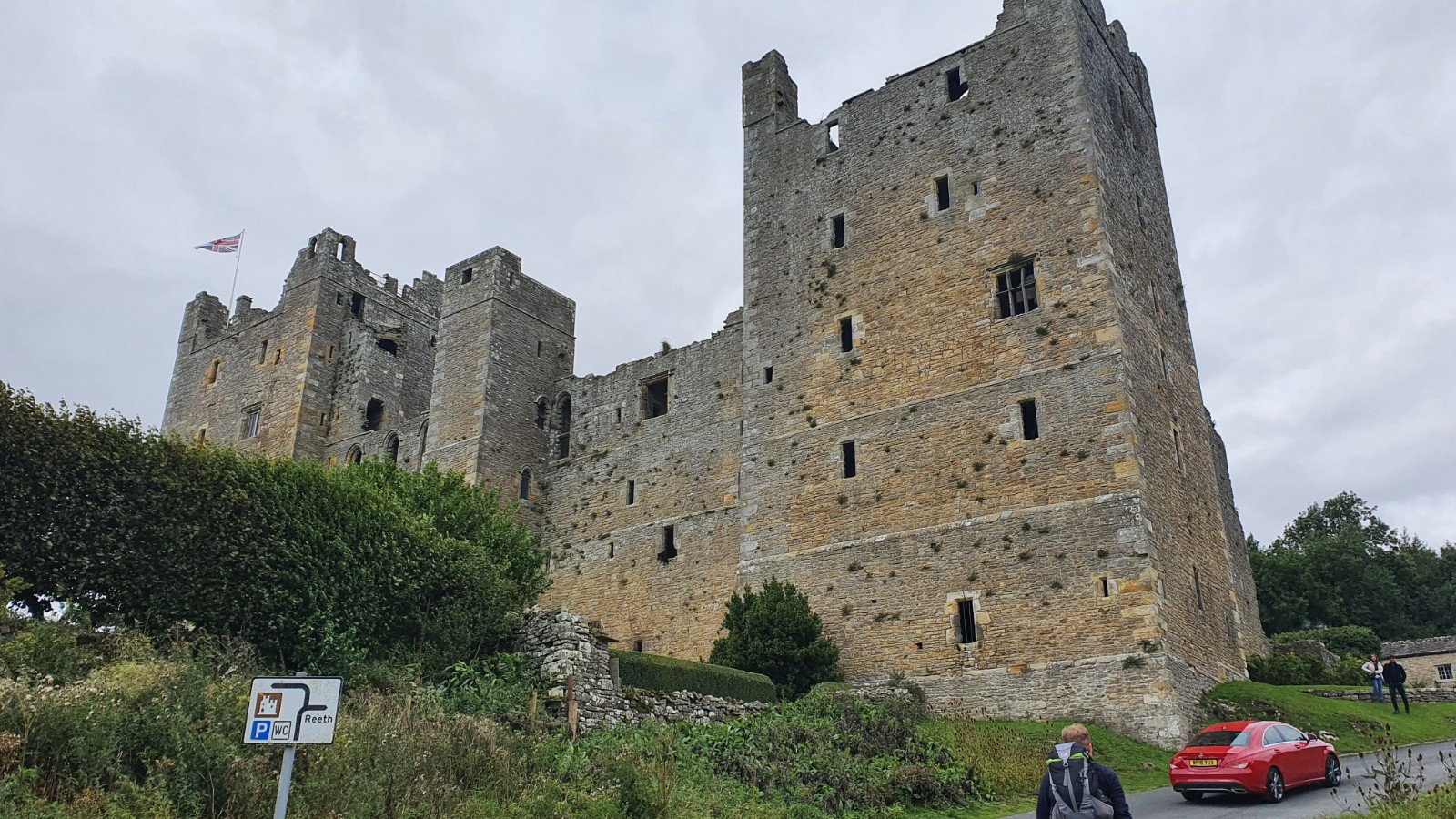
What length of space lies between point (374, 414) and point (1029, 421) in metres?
25.2

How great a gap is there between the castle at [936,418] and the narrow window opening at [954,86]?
61mm

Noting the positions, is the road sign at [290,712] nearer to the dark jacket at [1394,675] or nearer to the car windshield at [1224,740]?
the car windshield at [1224,740]

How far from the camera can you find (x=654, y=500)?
97.0 feet

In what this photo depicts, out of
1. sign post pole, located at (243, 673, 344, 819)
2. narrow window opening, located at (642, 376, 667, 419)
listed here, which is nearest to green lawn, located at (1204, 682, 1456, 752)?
narrow window opening, located at (642, 376, 667, 419)

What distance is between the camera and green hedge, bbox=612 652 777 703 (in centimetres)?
1794

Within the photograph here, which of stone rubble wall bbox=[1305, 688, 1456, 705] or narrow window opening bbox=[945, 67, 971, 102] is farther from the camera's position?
narrow window opening bbox=[945, 67, 971, 102]

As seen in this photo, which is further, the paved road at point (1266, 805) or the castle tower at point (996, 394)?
the castle tower at point (996, 394)

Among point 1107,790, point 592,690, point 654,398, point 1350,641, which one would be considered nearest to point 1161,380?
point 654,398

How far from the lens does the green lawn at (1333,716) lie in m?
19.5

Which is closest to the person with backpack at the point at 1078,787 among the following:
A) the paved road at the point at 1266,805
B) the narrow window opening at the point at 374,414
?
the paved road at the point at 1266,805

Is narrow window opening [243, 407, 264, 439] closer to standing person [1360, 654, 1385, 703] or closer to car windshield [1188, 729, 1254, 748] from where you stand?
car windshield [1188, 729, 1254, 748]

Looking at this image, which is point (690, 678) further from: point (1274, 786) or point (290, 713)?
point (290, 713)

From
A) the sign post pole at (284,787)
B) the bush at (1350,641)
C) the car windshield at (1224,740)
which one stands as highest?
the bush at (1350,641)

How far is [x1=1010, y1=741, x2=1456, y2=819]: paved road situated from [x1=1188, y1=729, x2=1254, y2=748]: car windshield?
687mm
